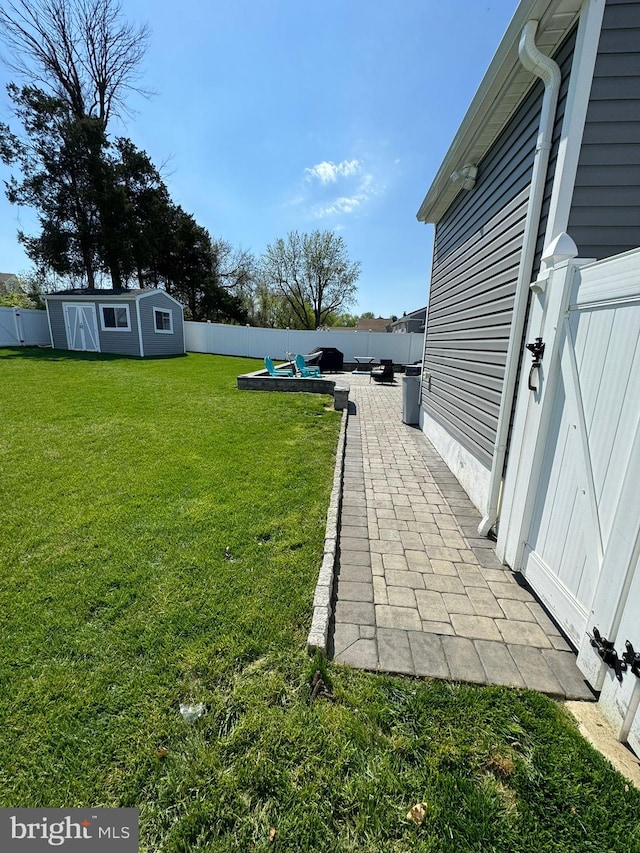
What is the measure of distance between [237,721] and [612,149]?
411 centimetres

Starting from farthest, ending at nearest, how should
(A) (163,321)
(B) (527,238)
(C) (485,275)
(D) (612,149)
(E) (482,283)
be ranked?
(A) (163,321) → (E) (482,283) → (C) (485,275) → (B) (527,238) → (D) (612,149)

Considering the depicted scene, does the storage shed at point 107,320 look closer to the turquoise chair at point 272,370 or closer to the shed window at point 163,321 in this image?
the shed window at point 163,321

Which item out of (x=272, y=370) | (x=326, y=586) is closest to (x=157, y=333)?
(x=272, y=370)

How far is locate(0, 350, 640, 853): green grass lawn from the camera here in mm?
1326

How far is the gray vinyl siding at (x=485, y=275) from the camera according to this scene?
122 inches

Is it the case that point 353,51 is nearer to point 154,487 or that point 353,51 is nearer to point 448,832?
point 154,487

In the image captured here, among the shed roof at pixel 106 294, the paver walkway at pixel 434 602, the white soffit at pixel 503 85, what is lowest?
the paver walkway at pixel 434 602

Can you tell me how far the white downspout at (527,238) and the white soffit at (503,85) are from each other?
0.09m

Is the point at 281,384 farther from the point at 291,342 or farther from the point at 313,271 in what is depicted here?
the point at 313,271

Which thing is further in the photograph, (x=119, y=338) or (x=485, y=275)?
(x=119, y=338)

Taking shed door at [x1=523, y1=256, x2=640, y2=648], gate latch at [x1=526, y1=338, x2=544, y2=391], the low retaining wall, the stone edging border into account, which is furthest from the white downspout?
the low retaining wall

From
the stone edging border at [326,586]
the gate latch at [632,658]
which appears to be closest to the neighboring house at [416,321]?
the stone edging border at [326,586]

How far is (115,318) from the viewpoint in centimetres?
1780

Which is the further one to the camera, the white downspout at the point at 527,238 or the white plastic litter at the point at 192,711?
the white downspout at the point at 527,238
